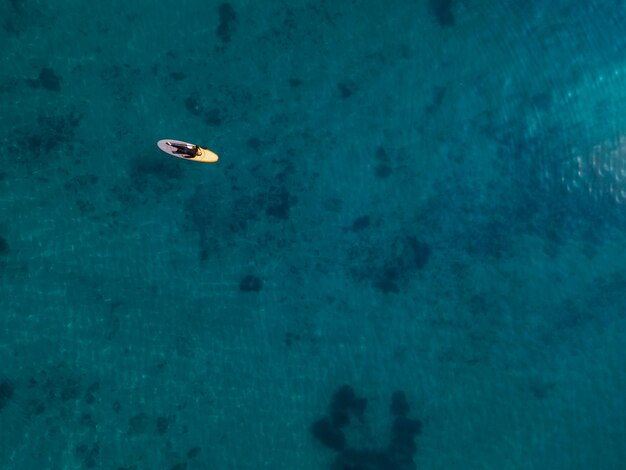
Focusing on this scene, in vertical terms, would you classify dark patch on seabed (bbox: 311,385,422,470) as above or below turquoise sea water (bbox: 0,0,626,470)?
below

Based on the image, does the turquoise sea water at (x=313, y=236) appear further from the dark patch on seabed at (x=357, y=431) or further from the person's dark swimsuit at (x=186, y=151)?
the person's dark swimsuit at (x=186, y=151)

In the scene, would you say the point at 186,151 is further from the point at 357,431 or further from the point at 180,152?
the point at 357,431

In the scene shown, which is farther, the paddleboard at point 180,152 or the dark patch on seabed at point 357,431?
the paddleboard at point 180,152

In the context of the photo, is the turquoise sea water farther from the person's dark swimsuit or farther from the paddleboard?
the person's dark swimsuit

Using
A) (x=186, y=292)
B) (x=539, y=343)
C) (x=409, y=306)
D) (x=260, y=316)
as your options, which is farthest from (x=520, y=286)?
(x=186, y=292)

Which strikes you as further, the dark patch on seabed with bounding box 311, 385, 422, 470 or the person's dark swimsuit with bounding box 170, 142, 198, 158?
the person's dark swimsuit with bounding box 170, 142, 198, 158

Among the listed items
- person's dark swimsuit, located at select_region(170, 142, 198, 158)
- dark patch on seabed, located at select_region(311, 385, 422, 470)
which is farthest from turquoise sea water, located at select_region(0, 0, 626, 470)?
person's dark swimsuit, located at select_region(170, 142, 198, 158)

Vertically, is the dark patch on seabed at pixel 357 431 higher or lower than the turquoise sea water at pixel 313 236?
lower

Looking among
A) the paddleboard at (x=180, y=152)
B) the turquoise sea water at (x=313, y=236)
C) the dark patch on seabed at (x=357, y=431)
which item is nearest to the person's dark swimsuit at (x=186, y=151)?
the paddleboard at (x=180, y=152)
